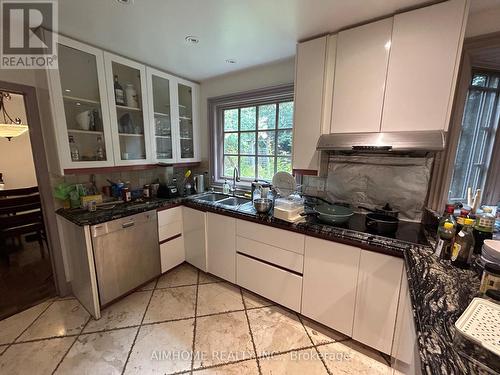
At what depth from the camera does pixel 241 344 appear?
1590 millimetres

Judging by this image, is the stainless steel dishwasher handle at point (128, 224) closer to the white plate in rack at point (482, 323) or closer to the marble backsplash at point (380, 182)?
the marble backsplash at point (380, 182)

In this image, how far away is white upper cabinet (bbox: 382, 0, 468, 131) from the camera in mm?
1243

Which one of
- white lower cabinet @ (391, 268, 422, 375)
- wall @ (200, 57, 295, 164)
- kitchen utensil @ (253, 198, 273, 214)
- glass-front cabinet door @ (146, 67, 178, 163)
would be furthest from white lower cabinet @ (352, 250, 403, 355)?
glass-front cabinet door @ (146, 67, 178, 163)

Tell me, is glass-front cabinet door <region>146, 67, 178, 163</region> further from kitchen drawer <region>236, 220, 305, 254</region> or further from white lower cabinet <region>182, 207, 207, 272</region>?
kitchen drawer <region>236, 220, 305, 254</region>

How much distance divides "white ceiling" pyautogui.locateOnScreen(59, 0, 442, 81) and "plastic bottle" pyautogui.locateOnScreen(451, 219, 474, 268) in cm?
136

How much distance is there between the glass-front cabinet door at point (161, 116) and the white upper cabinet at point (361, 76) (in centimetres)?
184

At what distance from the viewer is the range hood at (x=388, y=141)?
1.30m

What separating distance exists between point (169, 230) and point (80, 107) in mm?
1424

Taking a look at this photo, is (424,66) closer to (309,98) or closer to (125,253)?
(309,98)

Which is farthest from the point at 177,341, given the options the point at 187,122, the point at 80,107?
the point at 187,122

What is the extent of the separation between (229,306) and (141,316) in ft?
2.52

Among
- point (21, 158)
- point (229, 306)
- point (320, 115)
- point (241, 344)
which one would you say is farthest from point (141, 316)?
point (21, 158)

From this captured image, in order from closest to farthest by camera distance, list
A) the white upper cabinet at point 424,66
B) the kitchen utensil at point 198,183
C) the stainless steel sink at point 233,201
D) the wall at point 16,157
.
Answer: the white upper cabinet at point 424,66, the stainless steel sink at point 233,201, the kitchen utensil at point 198,183, the wall at point 16,157

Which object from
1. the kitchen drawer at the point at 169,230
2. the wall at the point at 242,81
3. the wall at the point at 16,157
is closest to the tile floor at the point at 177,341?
the kitchen drawer at the point at 169,230
